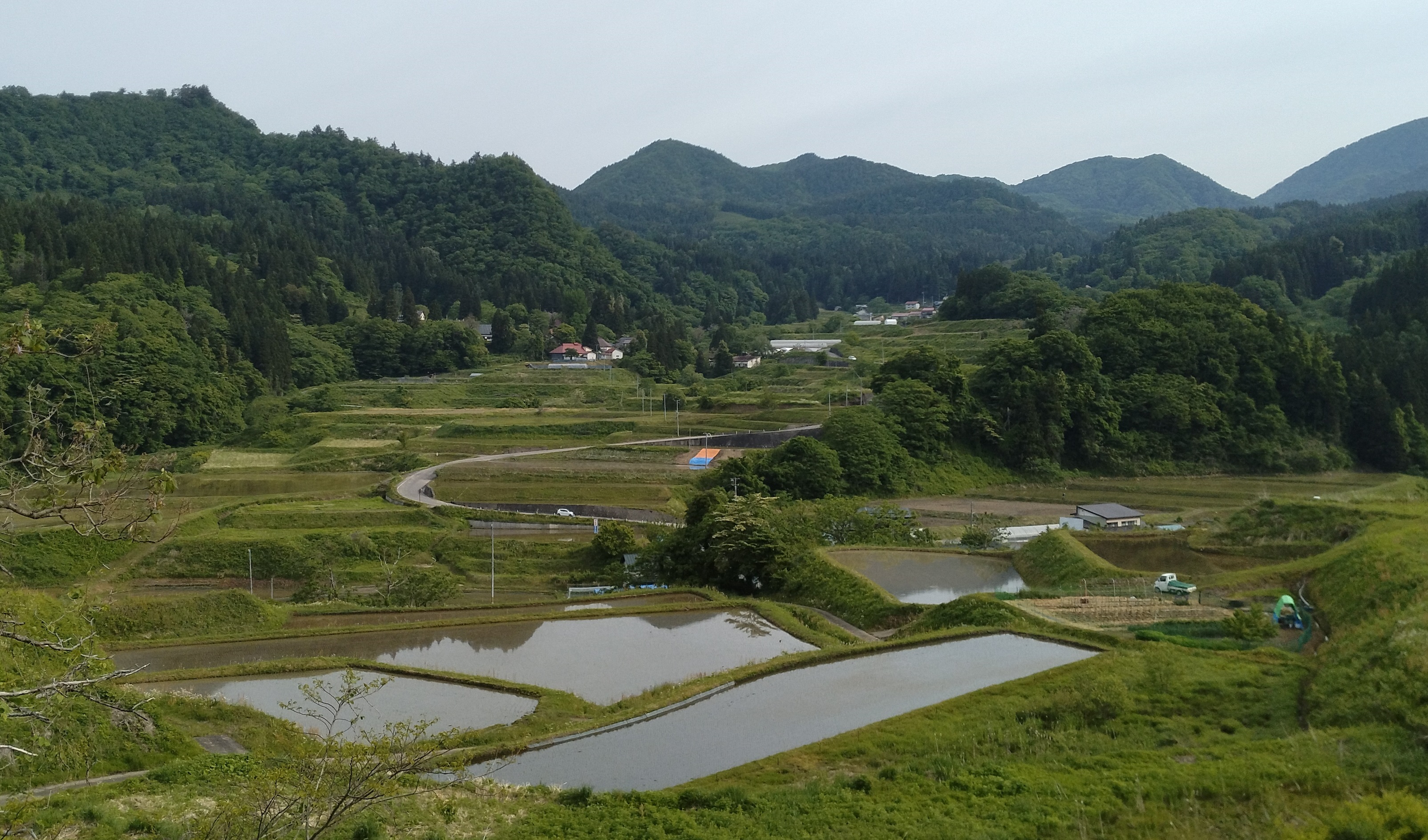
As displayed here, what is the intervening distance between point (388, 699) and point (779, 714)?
6.72 m

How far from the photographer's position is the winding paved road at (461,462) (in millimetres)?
40094

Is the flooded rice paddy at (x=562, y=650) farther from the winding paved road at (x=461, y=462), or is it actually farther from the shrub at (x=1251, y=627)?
the winding paved road at (x=461, y=462)

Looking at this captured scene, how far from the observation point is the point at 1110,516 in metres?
35.4

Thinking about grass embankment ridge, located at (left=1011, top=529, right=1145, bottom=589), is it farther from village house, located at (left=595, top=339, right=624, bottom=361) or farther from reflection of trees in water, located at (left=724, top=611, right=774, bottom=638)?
village house, located at (left=595, top=339, right=624, bottom=361)

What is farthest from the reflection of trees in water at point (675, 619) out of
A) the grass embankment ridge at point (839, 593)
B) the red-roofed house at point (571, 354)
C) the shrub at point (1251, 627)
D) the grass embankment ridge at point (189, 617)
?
the red-roofed house at point (571, 354)

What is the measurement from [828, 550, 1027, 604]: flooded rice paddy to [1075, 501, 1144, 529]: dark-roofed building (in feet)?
25.7

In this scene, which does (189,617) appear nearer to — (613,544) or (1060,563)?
(613,544)

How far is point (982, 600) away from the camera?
2127cm

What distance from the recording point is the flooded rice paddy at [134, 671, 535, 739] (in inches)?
628

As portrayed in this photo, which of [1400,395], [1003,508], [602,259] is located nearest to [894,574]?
[1003,508]

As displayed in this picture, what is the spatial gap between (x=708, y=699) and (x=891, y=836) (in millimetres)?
6532

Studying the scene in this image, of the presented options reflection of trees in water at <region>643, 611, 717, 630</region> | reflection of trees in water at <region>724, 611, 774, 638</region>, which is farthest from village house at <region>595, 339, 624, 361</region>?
reflection of trees in water at <region>724, 611, 774, 638</region>

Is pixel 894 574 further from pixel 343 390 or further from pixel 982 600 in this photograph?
pixel 343 390

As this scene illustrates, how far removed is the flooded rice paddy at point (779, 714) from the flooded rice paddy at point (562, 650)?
1793mm
